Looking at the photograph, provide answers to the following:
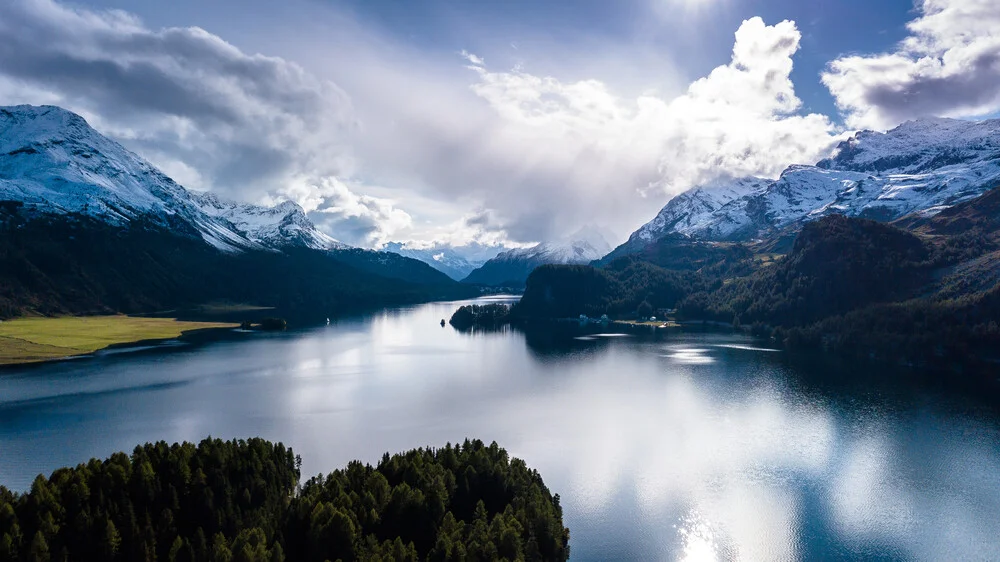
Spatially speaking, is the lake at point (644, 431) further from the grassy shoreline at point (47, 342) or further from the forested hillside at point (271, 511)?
the grassy shoreline at point (47, 342)

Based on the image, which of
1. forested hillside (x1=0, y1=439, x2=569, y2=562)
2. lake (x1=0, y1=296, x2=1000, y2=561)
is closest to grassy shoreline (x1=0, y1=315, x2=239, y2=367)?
lake (x1=0, y1=296, x2=1000, y2=561)

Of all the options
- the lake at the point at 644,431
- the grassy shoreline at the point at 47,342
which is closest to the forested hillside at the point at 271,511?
the lake at the point at 644,431

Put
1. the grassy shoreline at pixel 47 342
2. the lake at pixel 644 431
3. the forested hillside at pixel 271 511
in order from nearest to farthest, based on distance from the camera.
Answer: the forested hillside at pixel 271 511 < the lake at pixel 644 431 < the grassy shoreline at pixel 47 342

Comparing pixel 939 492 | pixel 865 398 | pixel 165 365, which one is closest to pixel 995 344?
pixel 865 398

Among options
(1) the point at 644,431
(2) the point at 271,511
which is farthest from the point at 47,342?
(1) the point at 644,431

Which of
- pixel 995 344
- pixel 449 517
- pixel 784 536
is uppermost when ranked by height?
pixel 995 344

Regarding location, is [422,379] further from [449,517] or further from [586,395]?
[449,517]
